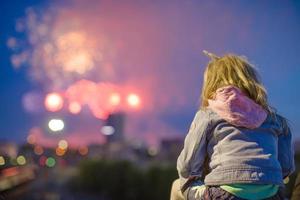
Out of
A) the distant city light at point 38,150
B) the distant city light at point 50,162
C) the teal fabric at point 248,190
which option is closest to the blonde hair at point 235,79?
the teal fabric at point 248,190

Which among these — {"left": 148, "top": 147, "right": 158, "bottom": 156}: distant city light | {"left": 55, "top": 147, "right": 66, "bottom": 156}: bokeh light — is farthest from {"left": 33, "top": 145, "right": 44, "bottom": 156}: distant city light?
{"left": 148, "top": 147, "right": 158, "bottom": 156}: distant city light

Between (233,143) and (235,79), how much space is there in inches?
8.2

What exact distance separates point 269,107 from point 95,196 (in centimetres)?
1238

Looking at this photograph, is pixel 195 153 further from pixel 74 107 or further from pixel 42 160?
pixel 42 160

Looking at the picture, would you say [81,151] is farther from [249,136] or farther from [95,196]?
[249,136]

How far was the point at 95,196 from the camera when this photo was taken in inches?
540

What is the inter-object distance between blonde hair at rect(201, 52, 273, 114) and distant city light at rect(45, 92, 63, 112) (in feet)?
34.4

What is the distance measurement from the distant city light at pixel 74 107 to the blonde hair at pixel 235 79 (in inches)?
393

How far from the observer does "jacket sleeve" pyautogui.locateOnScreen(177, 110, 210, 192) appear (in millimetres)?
1641

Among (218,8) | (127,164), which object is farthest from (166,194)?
(218,8)

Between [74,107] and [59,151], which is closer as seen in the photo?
[74,107]

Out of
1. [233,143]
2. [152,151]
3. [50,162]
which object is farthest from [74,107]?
[233,143]

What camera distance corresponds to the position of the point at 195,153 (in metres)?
1.65

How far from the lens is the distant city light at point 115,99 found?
12.1m
